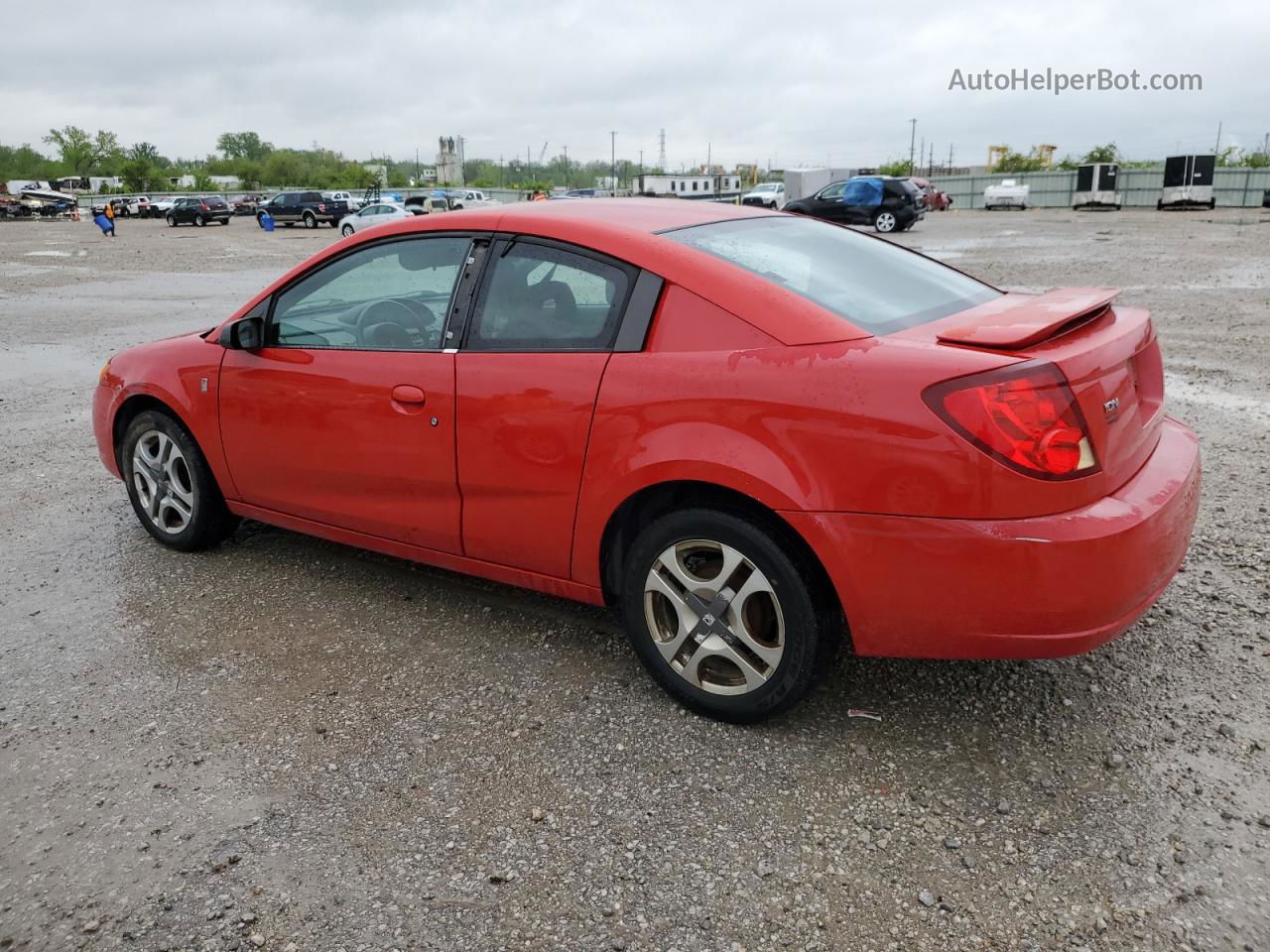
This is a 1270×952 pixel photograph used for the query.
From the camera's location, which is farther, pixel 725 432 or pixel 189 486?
pixel 189 486

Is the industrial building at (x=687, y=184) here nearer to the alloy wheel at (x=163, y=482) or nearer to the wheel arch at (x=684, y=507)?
the alloy wheel at (x=163, y=482)

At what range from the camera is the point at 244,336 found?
4.06 meters

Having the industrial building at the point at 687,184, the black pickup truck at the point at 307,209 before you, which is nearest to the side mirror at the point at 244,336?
the black pickup truck at the point at 307,209

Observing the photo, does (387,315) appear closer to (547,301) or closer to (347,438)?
(347,438)

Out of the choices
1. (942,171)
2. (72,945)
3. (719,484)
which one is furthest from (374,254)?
(942,171)

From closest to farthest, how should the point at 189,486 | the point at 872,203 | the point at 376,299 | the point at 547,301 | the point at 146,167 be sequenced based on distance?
the point at 547,301 → the point at 376,299 → the point at 189,486 → the point at 872,203 → the point at 146,167

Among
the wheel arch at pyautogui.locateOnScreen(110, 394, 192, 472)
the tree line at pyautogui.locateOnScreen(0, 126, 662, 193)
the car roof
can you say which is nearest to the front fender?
the wheel arch at pyautogui.locateOnScreen(110, 394, 192, 472)

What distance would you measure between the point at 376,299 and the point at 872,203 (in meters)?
29.4

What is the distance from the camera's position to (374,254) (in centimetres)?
388

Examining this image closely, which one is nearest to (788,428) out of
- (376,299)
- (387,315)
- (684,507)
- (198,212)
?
(684,507)

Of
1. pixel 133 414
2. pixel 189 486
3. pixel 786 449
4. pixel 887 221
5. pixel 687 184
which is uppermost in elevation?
pixel 687 184

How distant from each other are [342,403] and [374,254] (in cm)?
61

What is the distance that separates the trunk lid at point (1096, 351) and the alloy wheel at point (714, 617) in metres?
0.88

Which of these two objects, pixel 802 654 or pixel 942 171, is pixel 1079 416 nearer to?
pixel 802 654
